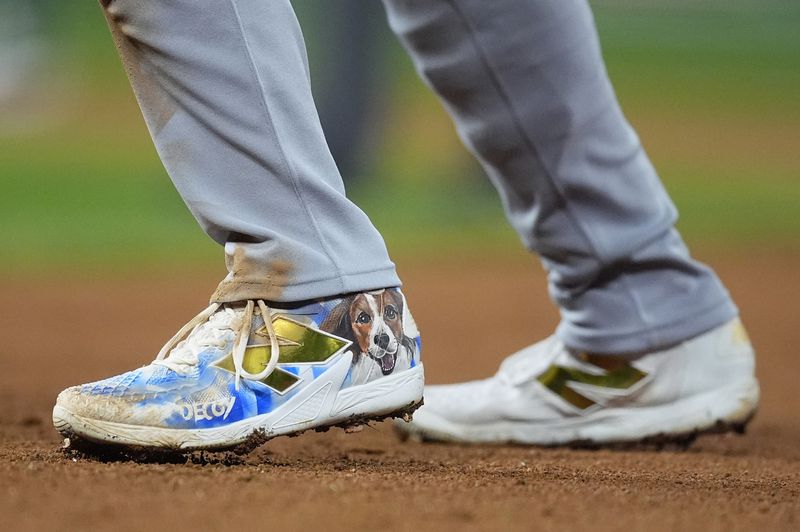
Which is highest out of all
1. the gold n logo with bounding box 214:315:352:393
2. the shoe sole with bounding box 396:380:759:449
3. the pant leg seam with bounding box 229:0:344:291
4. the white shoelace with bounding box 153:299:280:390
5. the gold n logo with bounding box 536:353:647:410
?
the pant leg seam with bounding box 229:0:344:291

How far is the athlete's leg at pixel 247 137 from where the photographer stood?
1.17m

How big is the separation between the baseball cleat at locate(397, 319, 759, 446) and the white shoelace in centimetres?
53

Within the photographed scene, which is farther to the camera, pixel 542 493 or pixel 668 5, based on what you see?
pixel 668 5

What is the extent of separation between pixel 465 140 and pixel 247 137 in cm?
52

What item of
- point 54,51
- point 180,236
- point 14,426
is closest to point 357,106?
point 180,236

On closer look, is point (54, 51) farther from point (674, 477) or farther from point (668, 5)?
point (674, 477)

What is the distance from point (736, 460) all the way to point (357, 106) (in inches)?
250

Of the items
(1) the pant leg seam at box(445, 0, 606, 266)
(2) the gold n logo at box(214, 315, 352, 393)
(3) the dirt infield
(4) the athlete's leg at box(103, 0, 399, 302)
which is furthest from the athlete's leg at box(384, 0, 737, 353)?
(2) the gold n logo at box(214, 315, 352, 393)

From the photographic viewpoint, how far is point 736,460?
5.03 ft

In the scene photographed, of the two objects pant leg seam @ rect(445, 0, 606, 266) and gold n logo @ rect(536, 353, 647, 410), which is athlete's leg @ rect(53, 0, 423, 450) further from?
gold n logo @ rect(536, 353, 647, 410)

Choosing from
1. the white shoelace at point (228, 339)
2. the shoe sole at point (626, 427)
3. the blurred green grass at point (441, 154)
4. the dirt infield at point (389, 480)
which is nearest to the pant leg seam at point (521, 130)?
the shoe sole at point (626, 427)

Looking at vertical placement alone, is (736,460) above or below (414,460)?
below

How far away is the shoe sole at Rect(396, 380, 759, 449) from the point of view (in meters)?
1.62

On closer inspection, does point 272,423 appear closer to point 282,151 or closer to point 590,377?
point 282,151
